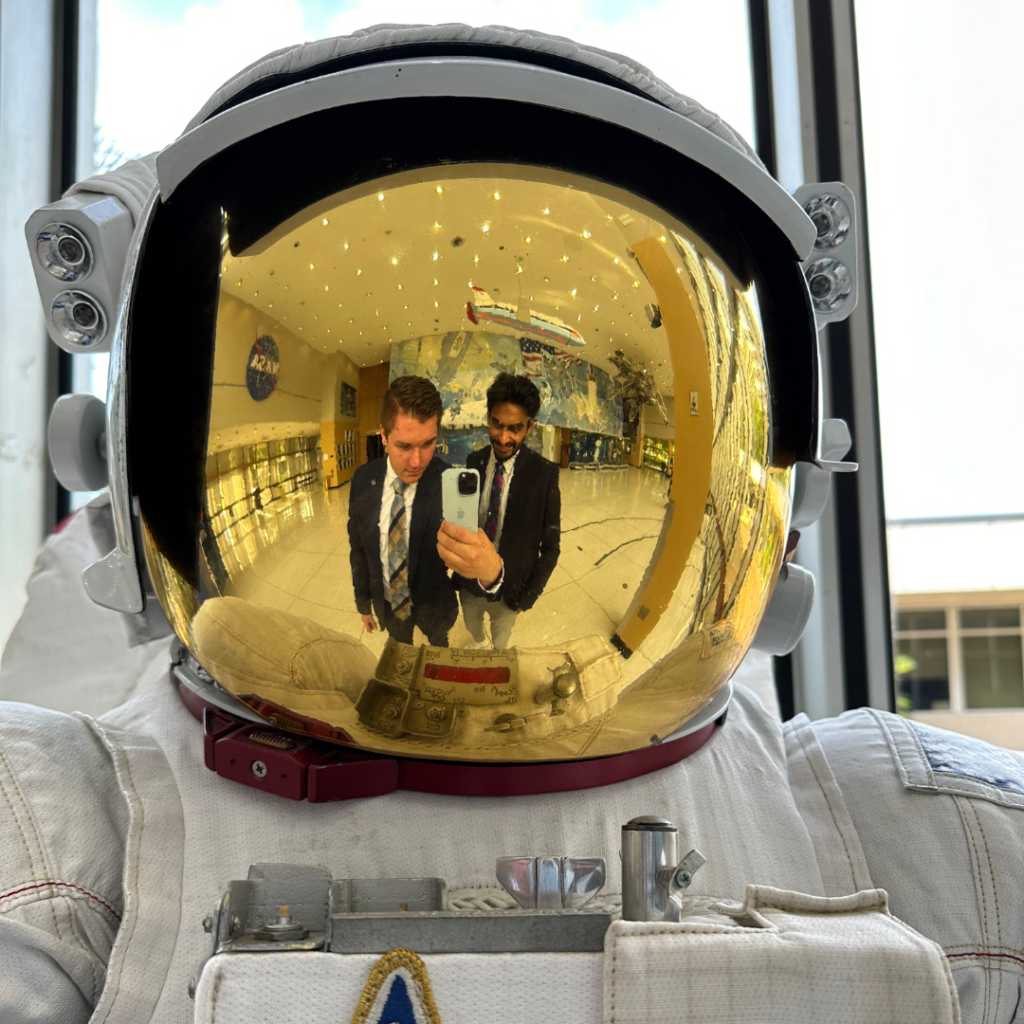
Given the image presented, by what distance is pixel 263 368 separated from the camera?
0.56 metres

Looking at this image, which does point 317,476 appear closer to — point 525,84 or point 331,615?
point 331,615

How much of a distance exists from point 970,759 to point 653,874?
32cm

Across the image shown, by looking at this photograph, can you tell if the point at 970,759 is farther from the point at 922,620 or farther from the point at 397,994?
the point at 922,620

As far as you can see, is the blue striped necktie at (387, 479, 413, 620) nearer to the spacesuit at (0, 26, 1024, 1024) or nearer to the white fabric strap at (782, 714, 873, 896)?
the spacesuit at (0, 26, 1024, 1024)

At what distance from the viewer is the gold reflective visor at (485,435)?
1.79 ft

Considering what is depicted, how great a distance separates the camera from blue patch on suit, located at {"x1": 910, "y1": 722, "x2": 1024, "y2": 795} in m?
0.69

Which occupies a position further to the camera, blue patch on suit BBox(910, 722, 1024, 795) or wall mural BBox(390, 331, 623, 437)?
blue patch on suit BBox(910, 722, 1024, 795)

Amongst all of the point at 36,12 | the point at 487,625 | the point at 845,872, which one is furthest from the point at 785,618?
the point at 36,12

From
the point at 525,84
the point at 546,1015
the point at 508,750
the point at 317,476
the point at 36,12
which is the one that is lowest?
the point at 546,1015

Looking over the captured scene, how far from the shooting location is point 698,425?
1.91 ft

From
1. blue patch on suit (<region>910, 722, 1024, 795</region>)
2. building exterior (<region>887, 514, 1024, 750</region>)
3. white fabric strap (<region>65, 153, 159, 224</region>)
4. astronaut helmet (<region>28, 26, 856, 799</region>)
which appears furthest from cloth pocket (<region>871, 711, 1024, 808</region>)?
building exterior (<region>887, 514, 1024, 750</region>)

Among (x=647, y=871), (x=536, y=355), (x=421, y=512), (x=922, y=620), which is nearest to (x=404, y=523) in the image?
(x=421, y=512)

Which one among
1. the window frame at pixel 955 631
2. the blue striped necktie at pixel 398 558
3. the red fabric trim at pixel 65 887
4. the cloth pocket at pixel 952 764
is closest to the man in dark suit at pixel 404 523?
the blue striped necktie at pixel 398 558

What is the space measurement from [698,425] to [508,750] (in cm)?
23
